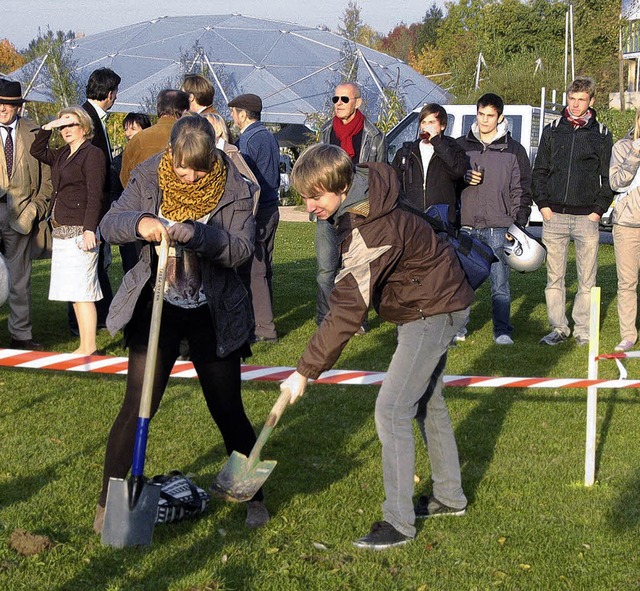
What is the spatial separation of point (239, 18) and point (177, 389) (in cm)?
5118

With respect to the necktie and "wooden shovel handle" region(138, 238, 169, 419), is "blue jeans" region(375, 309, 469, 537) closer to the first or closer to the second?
"wooden shovel handle" region(138, 238, 169, 419)

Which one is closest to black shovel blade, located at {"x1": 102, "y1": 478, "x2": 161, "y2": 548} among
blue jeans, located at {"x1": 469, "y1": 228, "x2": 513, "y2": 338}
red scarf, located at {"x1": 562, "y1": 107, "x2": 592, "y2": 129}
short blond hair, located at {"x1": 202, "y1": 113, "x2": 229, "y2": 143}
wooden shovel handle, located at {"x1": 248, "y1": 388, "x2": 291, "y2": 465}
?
wooden shovel handle, located at {"x1": 248, "y1": 388, "x2": 291, "y2": 465}

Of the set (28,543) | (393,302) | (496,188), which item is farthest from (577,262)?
(28,543)

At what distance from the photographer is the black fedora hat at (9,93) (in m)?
8.41

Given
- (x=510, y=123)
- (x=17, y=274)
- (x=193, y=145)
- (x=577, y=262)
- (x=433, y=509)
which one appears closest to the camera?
(x=193, y=145)

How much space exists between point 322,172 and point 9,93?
512 centimetres

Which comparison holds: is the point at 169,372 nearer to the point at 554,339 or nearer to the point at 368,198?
the point at 368,198

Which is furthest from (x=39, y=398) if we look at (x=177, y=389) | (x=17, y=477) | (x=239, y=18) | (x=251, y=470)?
(x=239, y=18)

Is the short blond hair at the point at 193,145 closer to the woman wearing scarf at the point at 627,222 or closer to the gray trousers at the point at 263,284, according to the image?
the gray trousers at the point at 263,284

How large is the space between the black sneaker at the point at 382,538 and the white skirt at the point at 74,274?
4.23 meters

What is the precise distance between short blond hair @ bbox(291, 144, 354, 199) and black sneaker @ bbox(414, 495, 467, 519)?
1.79 meters

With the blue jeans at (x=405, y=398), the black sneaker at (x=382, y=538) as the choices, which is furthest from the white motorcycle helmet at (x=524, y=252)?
the black sneaker at (x=382, y=538)

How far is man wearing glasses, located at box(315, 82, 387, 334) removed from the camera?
9.40 m

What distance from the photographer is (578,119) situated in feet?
31.1
